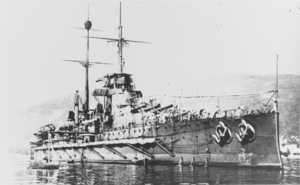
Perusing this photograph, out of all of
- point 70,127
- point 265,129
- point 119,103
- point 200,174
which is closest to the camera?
point 200,174

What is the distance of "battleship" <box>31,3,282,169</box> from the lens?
813 inches

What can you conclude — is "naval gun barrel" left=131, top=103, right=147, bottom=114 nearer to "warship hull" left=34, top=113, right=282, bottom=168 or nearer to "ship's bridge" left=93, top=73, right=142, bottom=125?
"ship's bridge" left=93, top=73, right=142, bottom=125

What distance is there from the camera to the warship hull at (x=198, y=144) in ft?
67.4

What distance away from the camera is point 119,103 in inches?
1126

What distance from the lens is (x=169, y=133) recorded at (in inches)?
902

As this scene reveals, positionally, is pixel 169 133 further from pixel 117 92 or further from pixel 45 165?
pixel 45 165

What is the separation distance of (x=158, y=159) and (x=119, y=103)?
692 centimetres

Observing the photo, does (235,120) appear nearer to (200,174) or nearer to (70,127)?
(200,174)

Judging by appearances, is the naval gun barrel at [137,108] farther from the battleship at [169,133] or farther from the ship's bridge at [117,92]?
Result: the ship's bridge at [117,92]

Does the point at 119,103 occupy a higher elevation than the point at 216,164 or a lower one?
higher

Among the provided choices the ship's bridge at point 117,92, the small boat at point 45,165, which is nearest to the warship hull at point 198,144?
the ship's bridge at point 117,92

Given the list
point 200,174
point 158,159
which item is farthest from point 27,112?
point 200,174

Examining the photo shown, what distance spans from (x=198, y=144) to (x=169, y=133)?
2.00 metres

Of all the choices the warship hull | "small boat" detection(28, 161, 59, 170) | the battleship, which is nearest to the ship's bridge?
the battleship
